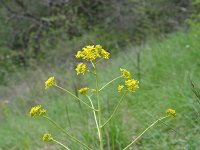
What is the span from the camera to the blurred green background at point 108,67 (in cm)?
364

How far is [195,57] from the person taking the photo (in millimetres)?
4883

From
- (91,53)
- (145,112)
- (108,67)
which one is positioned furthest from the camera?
(108,67)

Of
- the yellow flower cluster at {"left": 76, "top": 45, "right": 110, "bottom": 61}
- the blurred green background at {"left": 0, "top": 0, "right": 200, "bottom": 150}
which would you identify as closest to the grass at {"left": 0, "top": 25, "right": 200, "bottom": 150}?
the blurred green background at {"left": 0, "top": 0, "right": 200, "bottom": 150}

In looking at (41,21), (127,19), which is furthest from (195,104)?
(41,21)

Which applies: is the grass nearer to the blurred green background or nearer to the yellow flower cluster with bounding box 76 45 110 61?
the blurred green background

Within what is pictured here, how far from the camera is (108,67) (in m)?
7.45

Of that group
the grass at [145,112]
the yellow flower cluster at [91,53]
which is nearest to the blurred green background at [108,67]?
the grass at [145,112]

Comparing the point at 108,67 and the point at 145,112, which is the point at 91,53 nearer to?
the point at 145,112

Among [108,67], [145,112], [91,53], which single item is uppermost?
[91,53]

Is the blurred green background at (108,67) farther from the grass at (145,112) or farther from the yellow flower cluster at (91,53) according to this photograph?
the yellow flower cluster at (91,53)

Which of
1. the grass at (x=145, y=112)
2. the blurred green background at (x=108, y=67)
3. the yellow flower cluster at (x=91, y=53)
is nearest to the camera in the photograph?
the yellow flower cluster at (x=91, y=53)

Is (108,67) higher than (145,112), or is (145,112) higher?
(145,112)

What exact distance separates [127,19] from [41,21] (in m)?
2.41

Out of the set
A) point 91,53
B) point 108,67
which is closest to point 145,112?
point 91,53
